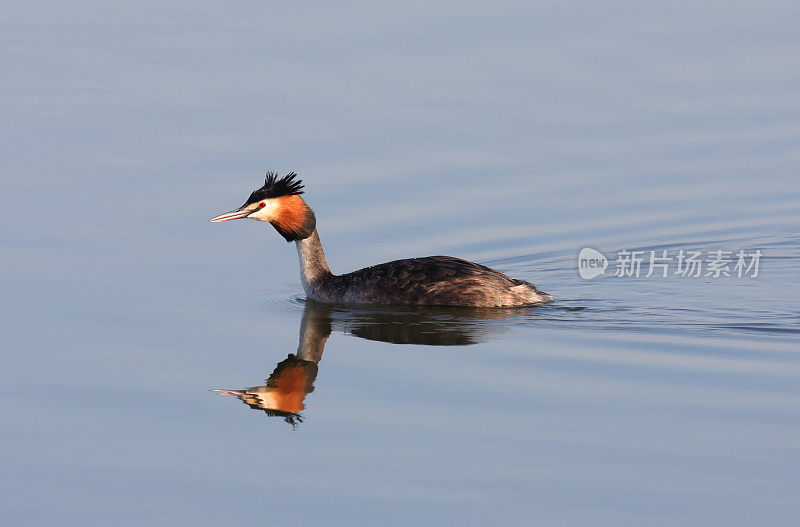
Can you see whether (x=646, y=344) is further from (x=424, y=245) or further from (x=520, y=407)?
(x=424, y=245)

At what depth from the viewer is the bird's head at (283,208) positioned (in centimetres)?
1359

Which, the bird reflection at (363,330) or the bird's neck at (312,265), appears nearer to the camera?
the bird reflection at (363,330)

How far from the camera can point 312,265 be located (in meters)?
13.7

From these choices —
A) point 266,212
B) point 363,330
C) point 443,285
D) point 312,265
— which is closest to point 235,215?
point 266,212

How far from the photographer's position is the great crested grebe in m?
13.0

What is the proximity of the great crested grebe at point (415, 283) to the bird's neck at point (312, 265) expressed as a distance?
1 cm

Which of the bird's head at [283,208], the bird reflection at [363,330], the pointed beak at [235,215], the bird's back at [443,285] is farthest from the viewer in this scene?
the bird's head at [283,208]

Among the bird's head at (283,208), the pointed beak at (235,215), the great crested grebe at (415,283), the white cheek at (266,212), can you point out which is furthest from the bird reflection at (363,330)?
the pointed beak at (235,215)

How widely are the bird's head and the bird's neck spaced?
9 cm

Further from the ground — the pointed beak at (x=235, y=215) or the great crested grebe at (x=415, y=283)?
the pointed beak at (x=235, y=215)

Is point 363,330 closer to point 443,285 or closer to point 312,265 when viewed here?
point 443,285

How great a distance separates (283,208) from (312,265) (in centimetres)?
65

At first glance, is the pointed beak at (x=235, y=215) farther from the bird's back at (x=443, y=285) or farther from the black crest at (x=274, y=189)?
the bird's back at (x=443, y=285)

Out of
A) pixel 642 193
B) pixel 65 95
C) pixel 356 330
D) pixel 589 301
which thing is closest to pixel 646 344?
pixel 589 301
